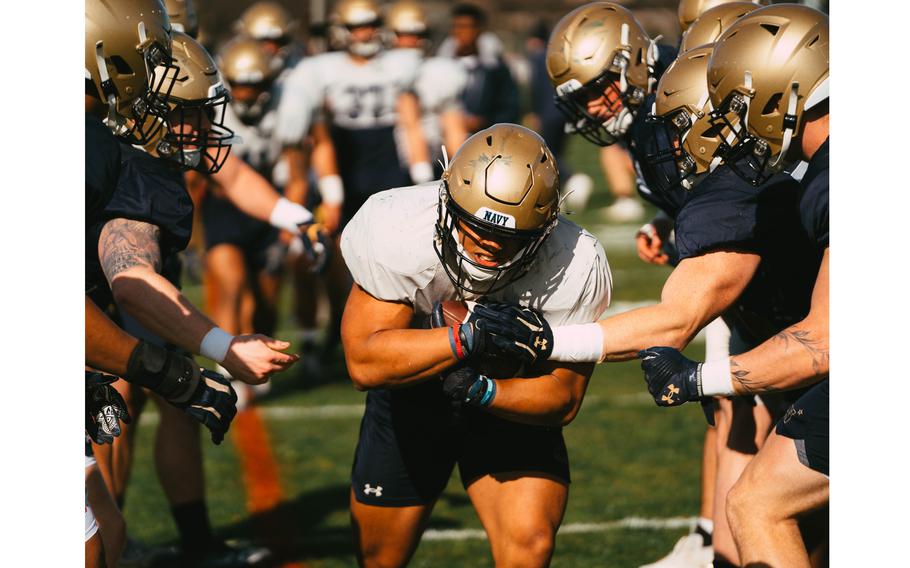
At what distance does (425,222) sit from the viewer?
318cm

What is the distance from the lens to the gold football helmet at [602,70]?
13.8 ft

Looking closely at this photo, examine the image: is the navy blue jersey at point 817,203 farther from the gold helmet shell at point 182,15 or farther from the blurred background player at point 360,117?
the blurred background player at point 360,117

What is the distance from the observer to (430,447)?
343 cm

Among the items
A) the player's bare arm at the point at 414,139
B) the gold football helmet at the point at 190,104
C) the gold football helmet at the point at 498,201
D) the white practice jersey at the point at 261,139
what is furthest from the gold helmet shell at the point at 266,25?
the gold football helmet at the point at 498,201

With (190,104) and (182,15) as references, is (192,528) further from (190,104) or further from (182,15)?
(182,15)

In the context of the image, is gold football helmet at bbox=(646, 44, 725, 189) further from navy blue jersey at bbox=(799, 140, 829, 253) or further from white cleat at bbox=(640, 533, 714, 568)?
white cleat at bbox=(640, 533, 714, 568)

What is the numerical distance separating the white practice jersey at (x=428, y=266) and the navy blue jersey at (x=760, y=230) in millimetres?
263

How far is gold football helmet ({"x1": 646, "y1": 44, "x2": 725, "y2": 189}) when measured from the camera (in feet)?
11.1

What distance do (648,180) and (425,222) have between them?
1.18m

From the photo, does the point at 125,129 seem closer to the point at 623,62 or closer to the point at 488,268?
the point at 488,268

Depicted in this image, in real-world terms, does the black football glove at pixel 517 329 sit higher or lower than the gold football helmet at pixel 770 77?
lower

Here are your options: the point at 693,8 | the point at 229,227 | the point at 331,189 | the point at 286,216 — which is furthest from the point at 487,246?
the point at 331,189

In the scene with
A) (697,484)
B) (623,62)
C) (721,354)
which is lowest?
(697,484)
